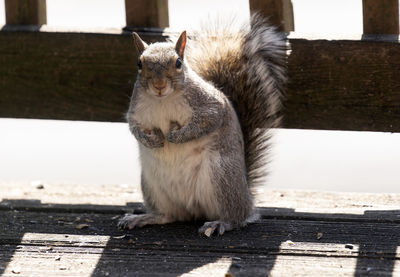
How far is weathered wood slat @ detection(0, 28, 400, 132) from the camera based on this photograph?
9.76 ft

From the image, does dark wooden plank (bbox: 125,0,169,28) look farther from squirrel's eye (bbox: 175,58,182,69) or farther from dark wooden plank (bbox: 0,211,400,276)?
dark wooden plank (bbox: 0,211,400,276)

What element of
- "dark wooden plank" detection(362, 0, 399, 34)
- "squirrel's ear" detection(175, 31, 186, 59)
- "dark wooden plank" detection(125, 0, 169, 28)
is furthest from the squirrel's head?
"dark wooden plank" detection(362, 0, 399, 34)

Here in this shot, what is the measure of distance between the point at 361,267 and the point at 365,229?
14.0 inches

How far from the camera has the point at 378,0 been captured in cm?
294

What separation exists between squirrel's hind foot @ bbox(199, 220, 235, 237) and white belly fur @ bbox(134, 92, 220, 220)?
0.05m

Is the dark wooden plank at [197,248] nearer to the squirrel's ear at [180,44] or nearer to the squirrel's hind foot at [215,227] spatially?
the squirrel's hind foot at [215,227]

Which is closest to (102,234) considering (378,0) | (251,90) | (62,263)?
(62,263)

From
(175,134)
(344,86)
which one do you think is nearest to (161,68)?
(175,134)

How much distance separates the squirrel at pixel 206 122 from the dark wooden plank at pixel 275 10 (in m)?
0.05

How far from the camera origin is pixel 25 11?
3.18 metres

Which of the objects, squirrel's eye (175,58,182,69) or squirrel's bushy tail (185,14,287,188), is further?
squirrel's bushy tail (185,14,287,188)

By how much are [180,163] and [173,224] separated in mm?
A: 243

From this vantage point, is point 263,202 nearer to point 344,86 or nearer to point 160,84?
point 344,86

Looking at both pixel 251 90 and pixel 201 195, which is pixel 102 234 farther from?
pixel 251 90
